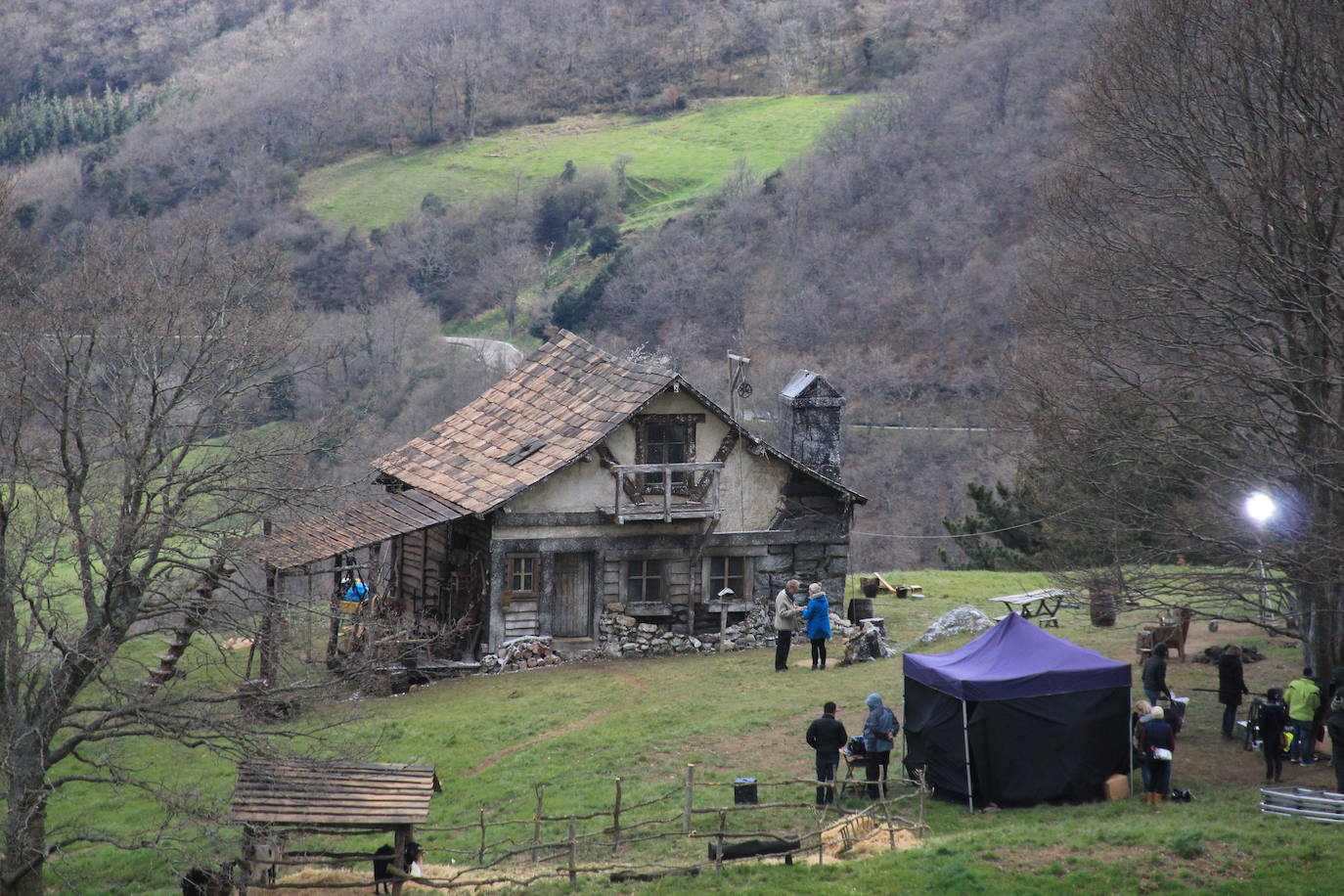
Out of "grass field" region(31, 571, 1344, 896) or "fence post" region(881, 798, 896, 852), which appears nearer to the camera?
"grass field" region(31, 571, 1344, 896)

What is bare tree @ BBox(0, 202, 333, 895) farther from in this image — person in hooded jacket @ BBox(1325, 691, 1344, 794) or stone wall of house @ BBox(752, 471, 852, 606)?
person in hooded jacket @ BBox(1325, 691, 1344, 794)

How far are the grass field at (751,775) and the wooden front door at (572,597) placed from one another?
1035 mm

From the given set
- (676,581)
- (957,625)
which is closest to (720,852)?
(957,625)

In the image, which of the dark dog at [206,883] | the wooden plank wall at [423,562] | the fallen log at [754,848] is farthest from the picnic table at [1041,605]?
the dark dog at [206,883]

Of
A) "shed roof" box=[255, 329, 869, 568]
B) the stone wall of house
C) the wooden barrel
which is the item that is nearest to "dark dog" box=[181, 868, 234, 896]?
"shed roof" box=[255, 329, 869, 568]

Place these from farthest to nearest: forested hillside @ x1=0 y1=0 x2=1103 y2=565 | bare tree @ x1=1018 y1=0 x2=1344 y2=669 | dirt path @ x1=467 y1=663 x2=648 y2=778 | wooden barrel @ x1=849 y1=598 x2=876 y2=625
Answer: forested hillside @ x1=0 y1=0 x2=1103 y2=565
wooden barrel @ x1=849 y1=598 x2=876 y2=625
dirt path @ x1=467 y1=663 x2=648 y2=778
bare tree @ x1=1018 y1=0 x2=1344 y2=669

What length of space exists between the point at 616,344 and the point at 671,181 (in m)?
26.5

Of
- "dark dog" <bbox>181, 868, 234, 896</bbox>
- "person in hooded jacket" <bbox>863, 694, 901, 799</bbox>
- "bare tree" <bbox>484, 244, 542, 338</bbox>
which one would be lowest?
"dark dog" <bbox>181, 868, 234, 896</bbox>

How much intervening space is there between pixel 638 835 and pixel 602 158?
89733mm

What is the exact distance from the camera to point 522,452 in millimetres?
27016

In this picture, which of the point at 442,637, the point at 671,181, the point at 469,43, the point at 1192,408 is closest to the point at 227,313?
the point at 442,637

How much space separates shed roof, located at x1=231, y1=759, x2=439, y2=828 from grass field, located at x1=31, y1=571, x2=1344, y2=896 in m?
1.48

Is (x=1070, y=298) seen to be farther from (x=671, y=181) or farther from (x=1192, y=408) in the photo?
(x=671, y=181)

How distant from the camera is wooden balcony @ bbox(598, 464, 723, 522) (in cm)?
2622
